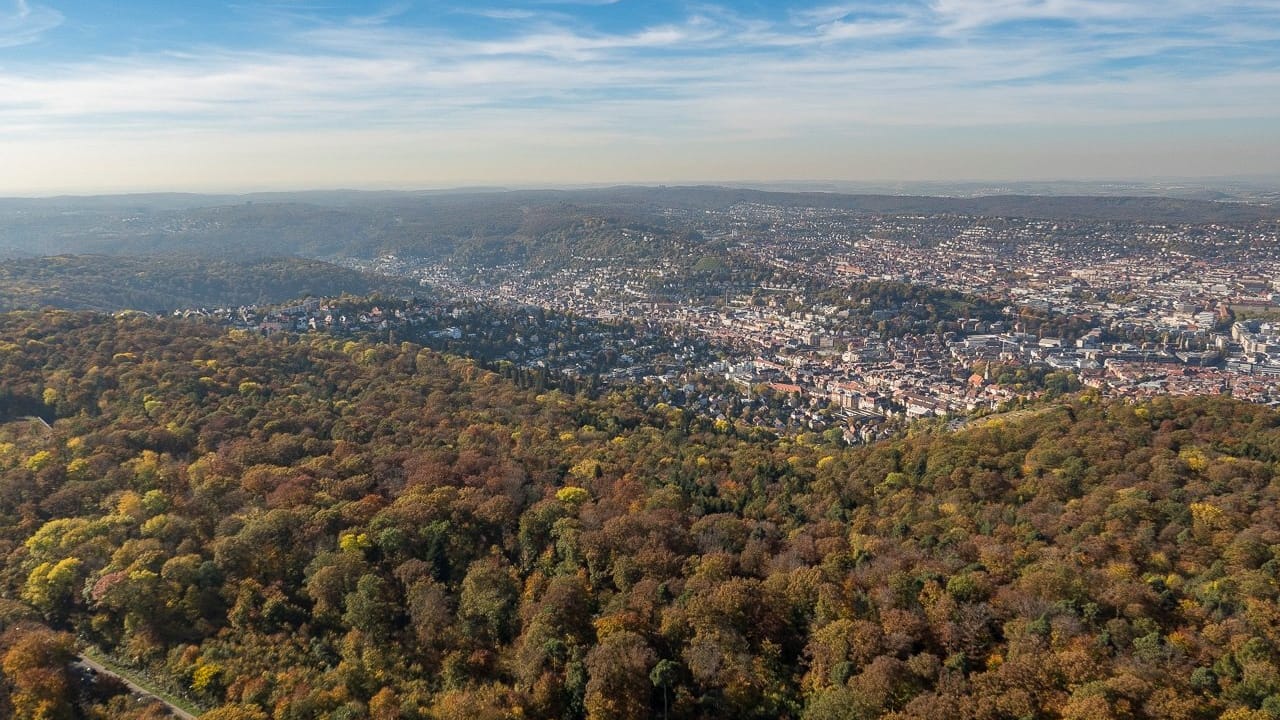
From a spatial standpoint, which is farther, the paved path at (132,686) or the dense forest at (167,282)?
the dense forest at (167,282)

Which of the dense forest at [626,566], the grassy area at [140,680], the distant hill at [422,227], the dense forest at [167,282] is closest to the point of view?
the dense forest at [626,566]

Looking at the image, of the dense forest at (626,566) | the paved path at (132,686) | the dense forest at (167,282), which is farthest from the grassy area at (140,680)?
the dense forest at (167,282)

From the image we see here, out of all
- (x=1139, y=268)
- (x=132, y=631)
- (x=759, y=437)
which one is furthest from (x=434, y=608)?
(x=1139, y=268)

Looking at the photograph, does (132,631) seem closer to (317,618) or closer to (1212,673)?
(317,618)

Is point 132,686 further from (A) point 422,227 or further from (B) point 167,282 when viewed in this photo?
(A) point 422,227

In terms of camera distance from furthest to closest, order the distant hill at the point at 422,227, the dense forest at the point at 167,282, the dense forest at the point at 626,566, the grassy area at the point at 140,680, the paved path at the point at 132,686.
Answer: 1. the distant hill at the point at 422,227
2. the dense forest at the point at 167,282
3. the grassy area at the point at 140,680
4. the paved path at the point at 132,686
5. the dense forest at the point at 626,566

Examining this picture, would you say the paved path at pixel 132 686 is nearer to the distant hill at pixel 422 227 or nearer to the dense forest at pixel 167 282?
Result: the dense forest at pixel 167 282

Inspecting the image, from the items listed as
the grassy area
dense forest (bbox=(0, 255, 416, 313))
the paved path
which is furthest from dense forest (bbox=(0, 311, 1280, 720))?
dense forest (bbox=(0, 255, 416, 313))
